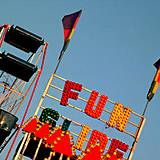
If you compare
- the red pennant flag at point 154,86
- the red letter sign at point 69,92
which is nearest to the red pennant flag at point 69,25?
the red letter sign at point 69,92

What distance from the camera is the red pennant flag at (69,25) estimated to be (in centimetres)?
2195

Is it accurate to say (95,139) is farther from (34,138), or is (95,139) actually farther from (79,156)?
(34,138)

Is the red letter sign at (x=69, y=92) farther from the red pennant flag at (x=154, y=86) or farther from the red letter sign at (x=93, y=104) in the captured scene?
the red pennant flag at (x=154, y=86)

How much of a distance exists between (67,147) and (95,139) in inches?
82.8

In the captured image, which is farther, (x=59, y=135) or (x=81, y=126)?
(x=81, y=126)

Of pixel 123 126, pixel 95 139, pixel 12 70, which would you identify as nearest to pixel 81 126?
pixel 95 139

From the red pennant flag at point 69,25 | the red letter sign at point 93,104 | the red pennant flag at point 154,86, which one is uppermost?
the red pennant flag at point 69,25

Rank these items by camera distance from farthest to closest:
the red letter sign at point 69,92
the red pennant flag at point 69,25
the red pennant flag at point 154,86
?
the red pennant flag at point 154,86
the red pennant flag at point 69,25
the red letter sign at point 69,92

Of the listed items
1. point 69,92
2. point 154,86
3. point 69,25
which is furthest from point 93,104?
point 69,25

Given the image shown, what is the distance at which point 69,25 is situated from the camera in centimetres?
2261

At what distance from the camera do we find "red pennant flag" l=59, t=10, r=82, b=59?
21947 millimetres

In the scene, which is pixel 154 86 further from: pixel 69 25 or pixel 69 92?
pixel 69 25

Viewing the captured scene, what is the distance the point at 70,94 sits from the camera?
20.3m

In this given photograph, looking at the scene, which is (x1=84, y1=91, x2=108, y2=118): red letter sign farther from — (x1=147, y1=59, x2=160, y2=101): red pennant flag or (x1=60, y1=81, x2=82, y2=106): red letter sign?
(x1=147, y1=59, x2=160, y2=101): red pennant flag
